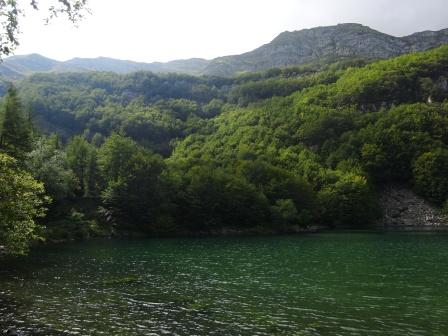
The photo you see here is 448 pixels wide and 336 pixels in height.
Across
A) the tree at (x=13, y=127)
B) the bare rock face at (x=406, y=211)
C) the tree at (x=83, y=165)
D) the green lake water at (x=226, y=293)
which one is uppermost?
the tree at (x=13, y=127)

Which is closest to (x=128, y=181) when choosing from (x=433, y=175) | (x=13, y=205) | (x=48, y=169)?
(x=48, y=169)

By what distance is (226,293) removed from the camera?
39938mm

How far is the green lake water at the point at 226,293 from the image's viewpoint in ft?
93.7

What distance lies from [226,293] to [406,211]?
141216 mm

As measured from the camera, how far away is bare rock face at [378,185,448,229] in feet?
495

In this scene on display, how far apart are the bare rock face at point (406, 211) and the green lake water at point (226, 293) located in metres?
89.0

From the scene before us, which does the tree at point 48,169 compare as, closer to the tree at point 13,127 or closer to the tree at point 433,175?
the tree at point 13,127

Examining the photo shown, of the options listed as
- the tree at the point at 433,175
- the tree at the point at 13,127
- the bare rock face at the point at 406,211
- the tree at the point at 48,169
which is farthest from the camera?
the tree at the point at 433,175

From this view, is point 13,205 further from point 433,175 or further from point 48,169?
point 433,175

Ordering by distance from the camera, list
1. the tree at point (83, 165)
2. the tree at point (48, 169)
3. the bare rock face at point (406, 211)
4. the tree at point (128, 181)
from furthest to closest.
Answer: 1. the bare rock face at point (406, 211)
2. the tree at point (83, 165)
3. the tree at point (128, 181)
4. the tree at point (48, 169)

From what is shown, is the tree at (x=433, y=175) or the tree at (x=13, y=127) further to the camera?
the tree at (x=433, y=175)

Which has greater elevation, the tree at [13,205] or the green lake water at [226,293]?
the tree at [13,205]

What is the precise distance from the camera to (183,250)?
7481cm

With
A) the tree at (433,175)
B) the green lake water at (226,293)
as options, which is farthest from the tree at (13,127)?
the tree at (433,175)
